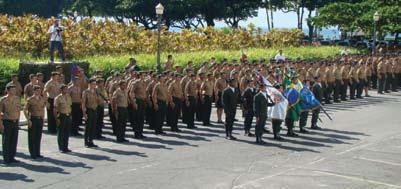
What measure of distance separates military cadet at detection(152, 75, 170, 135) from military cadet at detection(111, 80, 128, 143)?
1293 millimetres

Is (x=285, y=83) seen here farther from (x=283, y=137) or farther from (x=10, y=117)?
(x=10, y=117)

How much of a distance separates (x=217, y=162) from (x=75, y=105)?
5.17 m

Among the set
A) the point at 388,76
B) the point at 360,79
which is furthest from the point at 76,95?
the point at 388,76

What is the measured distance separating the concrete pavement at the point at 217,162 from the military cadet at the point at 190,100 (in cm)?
61

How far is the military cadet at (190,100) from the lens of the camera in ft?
63.5

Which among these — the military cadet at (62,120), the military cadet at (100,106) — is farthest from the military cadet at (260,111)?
the military cadet at (62,120)

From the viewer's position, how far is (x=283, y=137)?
17.8 meters

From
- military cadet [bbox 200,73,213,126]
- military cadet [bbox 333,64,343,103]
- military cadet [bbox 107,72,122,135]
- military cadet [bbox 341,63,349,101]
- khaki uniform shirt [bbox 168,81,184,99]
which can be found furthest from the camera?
military cadet [bbox 341,63,349,101]

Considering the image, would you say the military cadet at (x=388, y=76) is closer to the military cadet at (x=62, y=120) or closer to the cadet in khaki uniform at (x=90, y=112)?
the cadet in khaki uniform at (x=90, y=112)

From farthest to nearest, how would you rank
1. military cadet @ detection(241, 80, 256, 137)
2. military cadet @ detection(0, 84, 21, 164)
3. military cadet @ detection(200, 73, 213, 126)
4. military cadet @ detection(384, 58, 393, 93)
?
military cadet @ detection(384, 58, 393, 93) < military cadet @ detection(200, 73, 213, 126) < military cadet @ detection(241, 80, 256, 137) < military cadet @ detection(0, 84, 21, 164)

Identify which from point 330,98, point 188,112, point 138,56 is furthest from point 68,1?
point 188,112

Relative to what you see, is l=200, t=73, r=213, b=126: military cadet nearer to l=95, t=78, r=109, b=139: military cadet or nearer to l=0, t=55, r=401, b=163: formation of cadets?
l=0, t=55, r=401, b=163: formation of cadets

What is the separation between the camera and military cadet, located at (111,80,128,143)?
1666 cm

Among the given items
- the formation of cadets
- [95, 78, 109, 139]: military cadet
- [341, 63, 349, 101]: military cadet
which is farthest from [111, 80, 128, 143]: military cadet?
[341, 63, 349, 101]: military cadet
